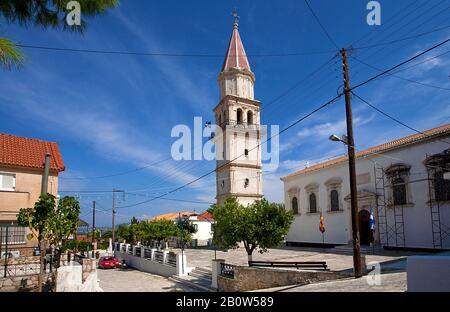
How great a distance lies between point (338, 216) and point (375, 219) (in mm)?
4254

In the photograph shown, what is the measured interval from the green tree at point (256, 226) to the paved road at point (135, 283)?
425 cm

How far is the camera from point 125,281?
24.9 meters

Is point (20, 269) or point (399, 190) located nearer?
point (20, 269)

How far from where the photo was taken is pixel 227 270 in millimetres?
18219

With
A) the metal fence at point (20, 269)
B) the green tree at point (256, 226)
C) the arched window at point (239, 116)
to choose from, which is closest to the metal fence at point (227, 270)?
the green tree at point (256, 226)

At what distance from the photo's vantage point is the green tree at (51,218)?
1456 centimetres

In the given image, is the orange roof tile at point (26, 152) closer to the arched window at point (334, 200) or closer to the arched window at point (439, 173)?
the arched window at point (334, 200)

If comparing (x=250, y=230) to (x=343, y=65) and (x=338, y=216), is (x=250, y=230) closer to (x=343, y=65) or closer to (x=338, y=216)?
(x=343, y=65)

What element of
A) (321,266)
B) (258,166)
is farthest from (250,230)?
(258,166)

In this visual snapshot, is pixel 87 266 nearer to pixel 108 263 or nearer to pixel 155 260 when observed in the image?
pixel 155 260

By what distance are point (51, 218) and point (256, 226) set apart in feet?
34.4

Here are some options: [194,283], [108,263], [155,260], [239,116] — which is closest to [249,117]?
[239,116]

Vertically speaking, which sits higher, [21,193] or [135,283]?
[21,193]

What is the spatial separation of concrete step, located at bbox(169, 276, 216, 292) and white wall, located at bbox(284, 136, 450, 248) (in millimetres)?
15069
